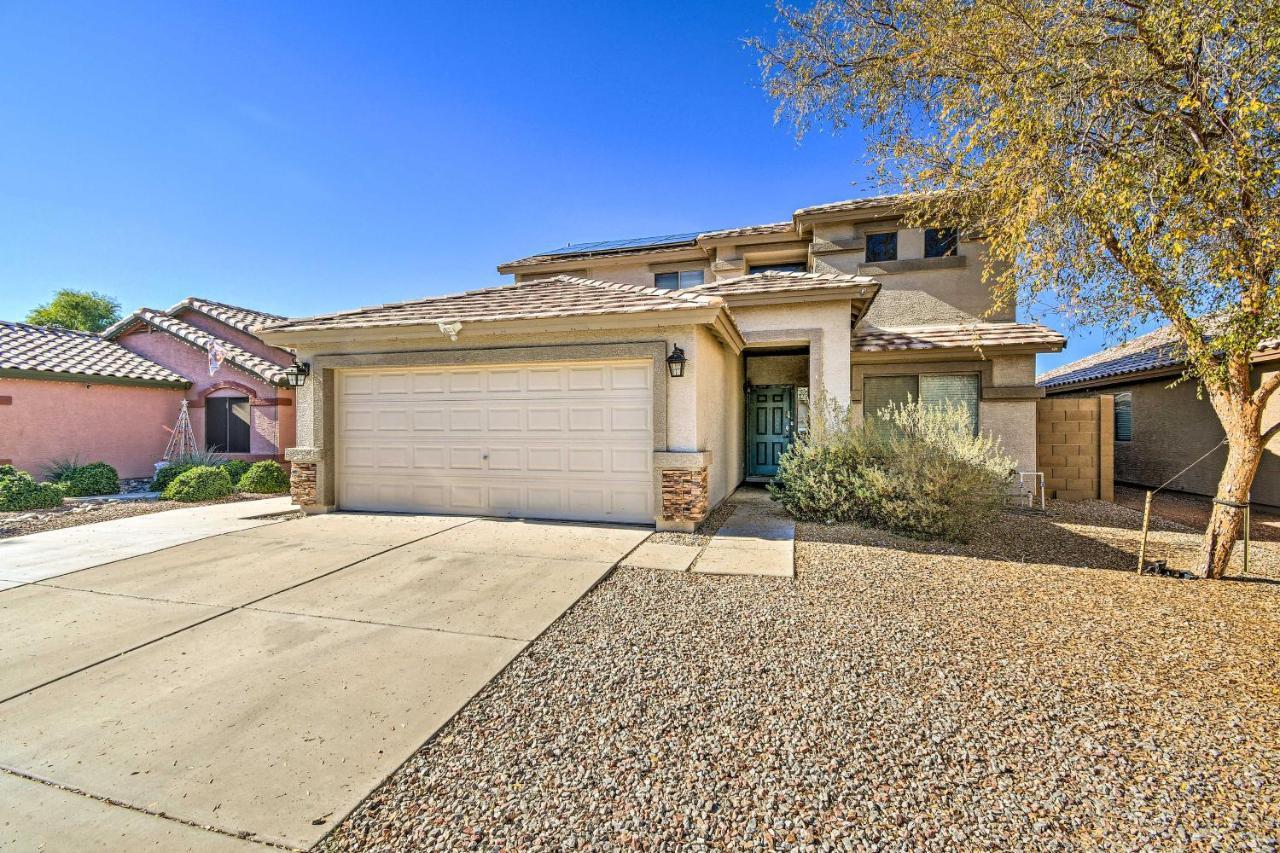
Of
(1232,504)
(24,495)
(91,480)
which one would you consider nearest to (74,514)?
(24,495)

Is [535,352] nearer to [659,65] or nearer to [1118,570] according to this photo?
[659,65]

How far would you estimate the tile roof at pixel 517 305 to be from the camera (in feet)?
23.6

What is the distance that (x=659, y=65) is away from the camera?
9.81m

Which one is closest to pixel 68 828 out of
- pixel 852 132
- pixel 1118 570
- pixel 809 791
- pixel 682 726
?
pixel 682 726

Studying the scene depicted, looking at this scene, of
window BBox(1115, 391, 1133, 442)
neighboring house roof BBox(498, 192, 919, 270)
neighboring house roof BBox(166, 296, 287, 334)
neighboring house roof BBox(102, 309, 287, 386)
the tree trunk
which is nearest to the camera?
the tree trunk

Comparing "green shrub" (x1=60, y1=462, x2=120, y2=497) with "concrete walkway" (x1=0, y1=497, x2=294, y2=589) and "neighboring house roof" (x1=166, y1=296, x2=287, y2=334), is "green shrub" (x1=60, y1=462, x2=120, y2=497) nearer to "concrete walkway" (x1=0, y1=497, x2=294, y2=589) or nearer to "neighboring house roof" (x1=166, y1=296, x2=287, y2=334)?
"concrete walkway" (x1=0, y1=497, x2=294, y2=589)

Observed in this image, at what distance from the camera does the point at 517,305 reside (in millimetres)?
8055

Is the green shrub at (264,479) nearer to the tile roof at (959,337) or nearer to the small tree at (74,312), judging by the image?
the tile roof at (959,337)

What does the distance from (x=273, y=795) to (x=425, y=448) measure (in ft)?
21.4

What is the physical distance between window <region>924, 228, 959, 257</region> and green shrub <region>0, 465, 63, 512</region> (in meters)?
18.4

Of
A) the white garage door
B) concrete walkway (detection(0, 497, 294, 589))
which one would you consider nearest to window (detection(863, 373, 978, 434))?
the white garage door

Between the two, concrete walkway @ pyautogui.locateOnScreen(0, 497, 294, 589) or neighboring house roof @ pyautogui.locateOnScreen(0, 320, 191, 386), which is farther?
neighboring house roof @ pyautogui.locateOnScreen(0, 320, 191, 386)

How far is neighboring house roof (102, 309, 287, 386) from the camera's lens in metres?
13.0

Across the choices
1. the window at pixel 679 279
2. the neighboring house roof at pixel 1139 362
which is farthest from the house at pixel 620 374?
the window at pixel 679 279
